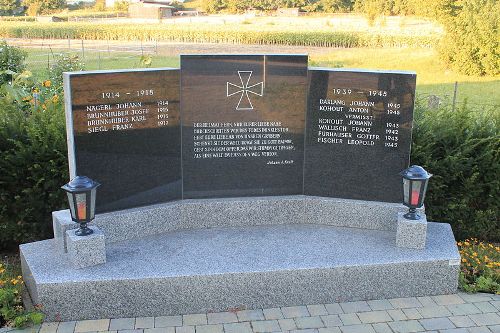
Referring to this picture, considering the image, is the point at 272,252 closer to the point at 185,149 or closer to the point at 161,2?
the point at 185,149

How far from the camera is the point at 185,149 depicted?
6.48m

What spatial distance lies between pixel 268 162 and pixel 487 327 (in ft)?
9.81

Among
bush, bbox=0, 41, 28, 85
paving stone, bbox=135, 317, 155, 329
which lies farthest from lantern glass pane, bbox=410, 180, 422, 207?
bush, bbox=0, 41, 28, 85

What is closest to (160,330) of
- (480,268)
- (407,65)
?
(480,268)

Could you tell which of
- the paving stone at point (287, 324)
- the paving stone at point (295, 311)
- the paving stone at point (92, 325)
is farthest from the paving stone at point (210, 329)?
the paving stone at point (92, 325)

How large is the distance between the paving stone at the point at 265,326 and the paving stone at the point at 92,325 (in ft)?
4.43

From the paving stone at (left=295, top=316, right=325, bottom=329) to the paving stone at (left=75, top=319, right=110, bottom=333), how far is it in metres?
1.77

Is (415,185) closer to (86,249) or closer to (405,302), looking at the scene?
(405,302)

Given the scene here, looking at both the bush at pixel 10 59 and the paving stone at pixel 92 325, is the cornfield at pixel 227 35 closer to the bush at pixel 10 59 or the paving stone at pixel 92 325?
the bush at pixel 10 59

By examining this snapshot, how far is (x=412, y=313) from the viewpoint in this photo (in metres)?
5.38

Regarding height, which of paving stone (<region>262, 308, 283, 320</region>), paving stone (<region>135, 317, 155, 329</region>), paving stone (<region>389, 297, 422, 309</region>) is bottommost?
paving stone (<region>262, 308, 283, 320</region>)

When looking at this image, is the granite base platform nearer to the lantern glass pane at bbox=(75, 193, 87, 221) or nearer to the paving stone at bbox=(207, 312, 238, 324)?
the paving stone at bbox=(207, 312, 238, 324)

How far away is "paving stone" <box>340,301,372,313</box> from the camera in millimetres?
5438

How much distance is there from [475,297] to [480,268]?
57cm
